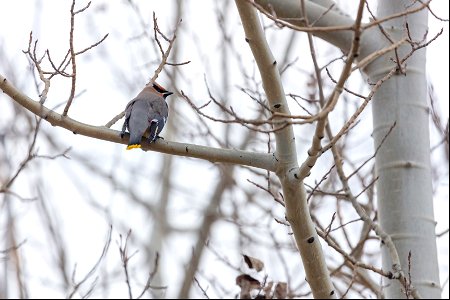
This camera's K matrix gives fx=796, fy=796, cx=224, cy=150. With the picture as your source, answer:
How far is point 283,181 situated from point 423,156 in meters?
1.47

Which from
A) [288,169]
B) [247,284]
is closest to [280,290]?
[247,284]

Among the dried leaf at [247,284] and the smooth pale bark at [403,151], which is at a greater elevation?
the smooth pale bark at [403,151]

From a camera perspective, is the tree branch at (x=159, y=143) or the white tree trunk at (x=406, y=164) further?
the white tree trunk at (x=406, y=164)

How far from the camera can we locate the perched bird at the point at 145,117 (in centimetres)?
363

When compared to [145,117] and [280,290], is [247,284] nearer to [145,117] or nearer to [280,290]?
[280,290]

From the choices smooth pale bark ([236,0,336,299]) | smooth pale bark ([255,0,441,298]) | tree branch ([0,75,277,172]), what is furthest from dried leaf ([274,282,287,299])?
tree branch ([0,75,277,172])

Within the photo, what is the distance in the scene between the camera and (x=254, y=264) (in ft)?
13.5

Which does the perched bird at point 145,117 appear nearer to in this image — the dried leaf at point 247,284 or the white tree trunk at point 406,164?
the dried leaf at point 247,284

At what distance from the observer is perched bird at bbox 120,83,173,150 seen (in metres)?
3.63

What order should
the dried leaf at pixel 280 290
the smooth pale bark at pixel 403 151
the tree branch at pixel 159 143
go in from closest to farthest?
the tree branch at pixel 159 143, the smooth pale bark at pixel 403 151, the dried leaf at pixel 280 290

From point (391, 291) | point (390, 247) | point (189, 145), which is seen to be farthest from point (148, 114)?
point (391, 291)

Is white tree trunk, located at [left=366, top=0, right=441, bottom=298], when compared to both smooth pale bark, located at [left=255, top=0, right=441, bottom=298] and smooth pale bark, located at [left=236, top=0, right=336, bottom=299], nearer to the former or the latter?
smooth pale bark, located at [left=255, top=0, right=441, bottom=298]

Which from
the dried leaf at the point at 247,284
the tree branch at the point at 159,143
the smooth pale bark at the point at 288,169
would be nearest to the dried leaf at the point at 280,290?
the dried leaf at the point at 247,284

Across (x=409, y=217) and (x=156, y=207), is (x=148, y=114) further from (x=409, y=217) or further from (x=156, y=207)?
(x=156, y=207)
